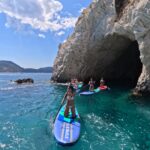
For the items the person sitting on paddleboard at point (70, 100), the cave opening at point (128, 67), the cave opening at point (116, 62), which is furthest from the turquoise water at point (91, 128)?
the cave opening at point (128, 67)

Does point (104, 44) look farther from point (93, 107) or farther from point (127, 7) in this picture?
point (93, 107)

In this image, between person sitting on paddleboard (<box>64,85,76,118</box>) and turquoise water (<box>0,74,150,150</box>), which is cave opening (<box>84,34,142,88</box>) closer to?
turquoise water (<box>0,74,150,150</box>)

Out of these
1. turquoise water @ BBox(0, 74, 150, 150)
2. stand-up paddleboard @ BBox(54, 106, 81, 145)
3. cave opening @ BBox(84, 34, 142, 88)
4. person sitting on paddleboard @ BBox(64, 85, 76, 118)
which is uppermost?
cave opening @ BBox(84, 34, 142, 88)

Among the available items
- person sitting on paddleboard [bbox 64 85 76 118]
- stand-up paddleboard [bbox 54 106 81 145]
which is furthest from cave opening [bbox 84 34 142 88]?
stand-up paddleboard [bbox 54 106 81 145]

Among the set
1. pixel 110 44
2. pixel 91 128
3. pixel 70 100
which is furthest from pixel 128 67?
pixel 91 128

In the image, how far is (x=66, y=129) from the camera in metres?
12.2

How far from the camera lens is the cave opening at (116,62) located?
117 feet

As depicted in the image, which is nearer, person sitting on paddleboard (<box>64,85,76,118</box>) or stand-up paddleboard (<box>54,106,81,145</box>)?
stand-up paddleboard (<box>54,106,81,145</box>)

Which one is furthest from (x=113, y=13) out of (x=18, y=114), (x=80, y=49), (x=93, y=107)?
(x=18, y=114)

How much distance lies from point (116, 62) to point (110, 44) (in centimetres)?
882

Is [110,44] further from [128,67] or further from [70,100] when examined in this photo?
[70,100]

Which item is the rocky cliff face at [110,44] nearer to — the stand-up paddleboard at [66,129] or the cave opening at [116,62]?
the cave opening at [116,62]

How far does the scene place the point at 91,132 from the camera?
42.5 ft

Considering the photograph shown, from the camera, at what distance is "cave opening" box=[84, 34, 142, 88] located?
3566 cm
